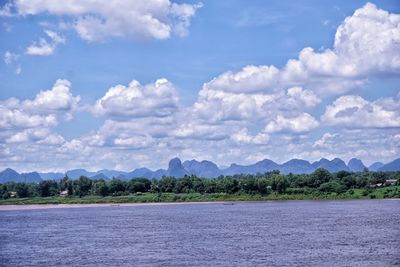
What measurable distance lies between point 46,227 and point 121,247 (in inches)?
1588

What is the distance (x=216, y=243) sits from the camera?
72.8 meters

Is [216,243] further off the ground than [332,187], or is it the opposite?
[332,187]

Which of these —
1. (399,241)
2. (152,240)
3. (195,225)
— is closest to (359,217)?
(195,225)

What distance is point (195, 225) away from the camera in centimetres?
10056

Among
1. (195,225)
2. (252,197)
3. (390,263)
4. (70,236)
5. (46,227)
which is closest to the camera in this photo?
(390,263)

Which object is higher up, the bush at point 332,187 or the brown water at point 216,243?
the bush at point 332,187

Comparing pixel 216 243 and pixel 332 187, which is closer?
pixel 216 243

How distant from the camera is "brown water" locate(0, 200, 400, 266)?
193ft

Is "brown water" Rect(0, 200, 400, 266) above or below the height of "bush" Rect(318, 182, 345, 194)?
below

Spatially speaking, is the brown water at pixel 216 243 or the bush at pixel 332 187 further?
the bush at pixel 332 187

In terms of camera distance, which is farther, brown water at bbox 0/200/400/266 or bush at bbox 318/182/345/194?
bush at bbox 318/182/345/194

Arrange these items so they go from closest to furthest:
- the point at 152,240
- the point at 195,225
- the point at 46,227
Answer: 1. the point at 152,240
2. the point at 195,225
3. the point at 46,227

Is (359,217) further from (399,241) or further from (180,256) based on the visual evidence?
(180,256)

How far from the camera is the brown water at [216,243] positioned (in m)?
58.8
